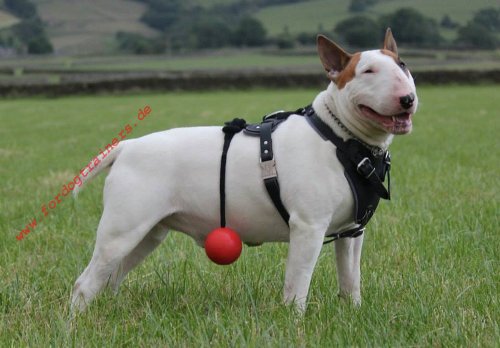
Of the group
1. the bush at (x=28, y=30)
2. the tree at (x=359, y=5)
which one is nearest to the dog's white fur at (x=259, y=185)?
the bush at (x=28, y=30)

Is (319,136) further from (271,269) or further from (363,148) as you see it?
(271,269)

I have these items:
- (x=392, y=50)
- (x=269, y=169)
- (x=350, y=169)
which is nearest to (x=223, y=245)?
(x=269, y=169)

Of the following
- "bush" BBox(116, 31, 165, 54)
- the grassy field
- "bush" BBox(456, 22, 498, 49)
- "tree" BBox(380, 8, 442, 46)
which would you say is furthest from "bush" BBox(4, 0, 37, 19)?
the grassy field

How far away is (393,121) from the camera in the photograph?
3.31 m

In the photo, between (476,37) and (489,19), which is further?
(489,19)

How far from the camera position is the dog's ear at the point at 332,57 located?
3432mm

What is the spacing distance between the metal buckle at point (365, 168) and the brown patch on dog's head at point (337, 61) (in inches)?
15.0

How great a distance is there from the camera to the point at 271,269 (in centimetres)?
448

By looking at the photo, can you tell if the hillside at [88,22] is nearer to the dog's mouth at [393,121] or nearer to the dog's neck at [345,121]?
the dog's neck at [345,121]

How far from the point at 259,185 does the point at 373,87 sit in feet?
2.39

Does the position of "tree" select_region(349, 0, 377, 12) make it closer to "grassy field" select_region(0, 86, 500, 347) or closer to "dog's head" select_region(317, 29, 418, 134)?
"grassy field" select_region(0, 86, 500, 347)

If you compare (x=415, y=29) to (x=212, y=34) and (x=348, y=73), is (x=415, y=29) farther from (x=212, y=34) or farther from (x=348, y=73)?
(x=348, y=73)

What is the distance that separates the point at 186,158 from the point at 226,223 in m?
0.39

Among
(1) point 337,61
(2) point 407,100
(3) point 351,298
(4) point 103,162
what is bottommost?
(3) point 351,298
